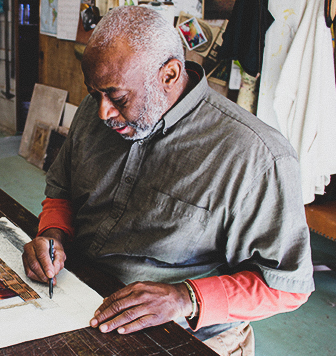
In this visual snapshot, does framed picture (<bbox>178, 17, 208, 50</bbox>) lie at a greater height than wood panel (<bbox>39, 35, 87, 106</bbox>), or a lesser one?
greater

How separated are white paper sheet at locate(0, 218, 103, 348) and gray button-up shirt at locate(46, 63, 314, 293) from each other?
0.19 m

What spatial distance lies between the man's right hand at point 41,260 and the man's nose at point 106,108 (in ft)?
1.29

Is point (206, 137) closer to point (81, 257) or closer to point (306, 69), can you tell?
point (81, 257)

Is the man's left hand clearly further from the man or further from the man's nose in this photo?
the man's nose

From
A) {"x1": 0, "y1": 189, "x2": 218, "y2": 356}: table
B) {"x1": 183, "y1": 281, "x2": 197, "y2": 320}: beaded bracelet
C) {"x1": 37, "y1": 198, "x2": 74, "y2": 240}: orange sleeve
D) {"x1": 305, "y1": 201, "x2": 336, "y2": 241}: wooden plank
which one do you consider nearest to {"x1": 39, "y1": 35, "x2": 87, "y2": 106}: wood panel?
{"x1": 305, "y1": 201, "x2": 336, "y2": 241}: wooden plank

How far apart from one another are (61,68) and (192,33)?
2.12 meters

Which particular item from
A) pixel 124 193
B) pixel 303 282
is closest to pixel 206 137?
pixel 124 193

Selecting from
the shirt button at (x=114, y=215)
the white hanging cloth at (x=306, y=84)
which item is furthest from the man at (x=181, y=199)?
the white hanging cloth at (x=306, y=84)

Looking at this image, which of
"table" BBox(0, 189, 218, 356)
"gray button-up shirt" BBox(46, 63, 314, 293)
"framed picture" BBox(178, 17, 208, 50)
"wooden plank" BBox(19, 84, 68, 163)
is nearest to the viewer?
"table" BBox(0, 189, 218, 356)

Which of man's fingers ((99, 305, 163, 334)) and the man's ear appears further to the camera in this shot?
the man's ear

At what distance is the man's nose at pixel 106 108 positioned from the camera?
106 centimetres

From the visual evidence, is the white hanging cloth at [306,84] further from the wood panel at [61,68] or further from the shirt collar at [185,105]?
the wood panel at [61,68]

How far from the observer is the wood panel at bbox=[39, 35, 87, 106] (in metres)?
4.32

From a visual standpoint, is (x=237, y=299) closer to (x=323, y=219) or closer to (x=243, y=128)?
(x=243, y=128)
